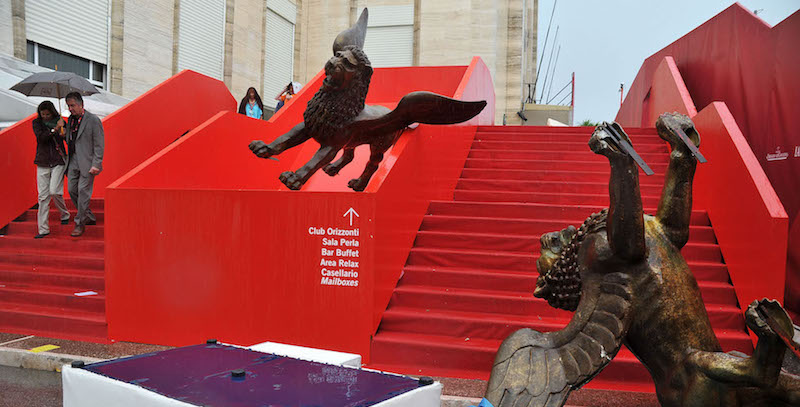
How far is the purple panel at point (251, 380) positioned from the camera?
6.04 feet

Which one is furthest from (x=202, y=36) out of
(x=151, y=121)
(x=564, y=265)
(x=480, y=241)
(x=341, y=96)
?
(x=564, y=265)

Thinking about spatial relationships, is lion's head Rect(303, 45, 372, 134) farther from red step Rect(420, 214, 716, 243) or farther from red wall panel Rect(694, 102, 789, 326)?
red wall panel Rect(694, 102, 789, 326)

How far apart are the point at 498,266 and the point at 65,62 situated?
40.5ft

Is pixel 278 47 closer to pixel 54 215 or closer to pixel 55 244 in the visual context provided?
pixel 54 215

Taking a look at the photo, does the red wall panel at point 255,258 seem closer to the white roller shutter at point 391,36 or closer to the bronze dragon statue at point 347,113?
the bronze dragon statue at point 347,113

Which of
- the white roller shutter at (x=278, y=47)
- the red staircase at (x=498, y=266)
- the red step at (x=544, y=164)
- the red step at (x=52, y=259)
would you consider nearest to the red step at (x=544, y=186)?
the red staircase at (x=498, y=266)

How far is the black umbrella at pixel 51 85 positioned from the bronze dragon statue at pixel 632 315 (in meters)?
8.42

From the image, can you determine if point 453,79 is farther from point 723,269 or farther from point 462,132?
point 723,269

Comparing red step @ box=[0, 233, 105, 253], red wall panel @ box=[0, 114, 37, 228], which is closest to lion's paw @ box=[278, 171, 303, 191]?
red step @ box=[0, 233, 105, 253]

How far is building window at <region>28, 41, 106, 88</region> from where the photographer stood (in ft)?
43.4

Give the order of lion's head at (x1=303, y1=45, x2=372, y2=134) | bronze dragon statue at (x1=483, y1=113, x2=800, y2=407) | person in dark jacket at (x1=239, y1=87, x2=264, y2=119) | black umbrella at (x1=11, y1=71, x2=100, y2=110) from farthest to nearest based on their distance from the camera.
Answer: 1. person in dark jacket at (x1=239, y1=87, x2=264, y2=119)
2. black umbrella at (x1=11, y1=71, x2=100, y2=110)
3. lion's head at (x1=303, y1=45, x2=372, y2=134)
4. bronze dragon statue at (x1=483, y1=113, x2=800, y2=407)

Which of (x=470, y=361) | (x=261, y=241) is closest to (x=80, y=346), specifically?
(x=261, y=241)

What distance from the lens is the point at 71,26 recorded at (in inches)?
554

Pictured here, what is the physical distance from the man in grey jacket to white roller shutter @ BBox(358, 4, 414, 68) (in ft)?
48.5
